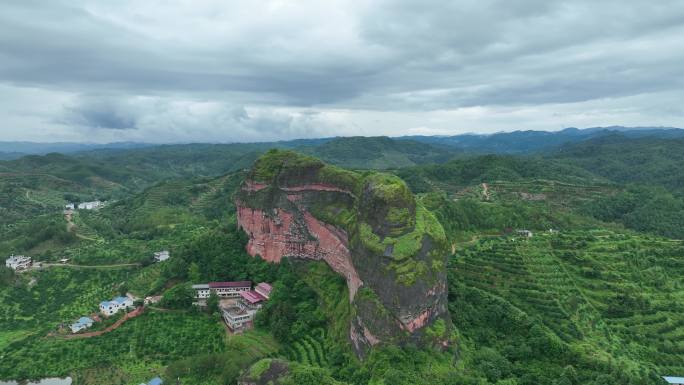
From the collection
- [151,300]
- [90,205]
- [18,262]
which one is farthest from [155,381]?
[90,205]

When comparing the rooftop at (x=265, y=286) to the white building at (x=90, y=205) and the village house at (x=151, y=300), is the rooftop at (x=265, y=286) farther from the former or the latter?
the white building at (x=90, y=205)

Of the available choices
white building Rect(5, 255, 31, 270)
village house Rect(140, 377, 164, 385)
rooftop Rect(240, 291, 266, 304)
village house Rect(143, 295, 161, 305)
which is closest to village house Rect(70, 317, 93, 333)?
village house Rect(143, 295, 161, 305)

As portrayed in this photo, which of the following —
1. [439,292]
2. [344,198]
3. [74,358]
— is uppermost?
[344,198]

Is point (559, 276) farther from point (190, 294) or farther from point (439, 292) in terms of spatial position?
point (190, 294)

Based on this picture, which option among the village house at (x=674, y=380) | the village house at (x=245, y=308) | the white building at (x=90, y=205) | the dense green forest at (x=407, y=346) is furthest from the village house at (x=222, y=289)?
the white building at (x=90, y=205)

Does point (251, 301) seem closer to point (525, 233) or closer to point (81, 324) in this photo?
point (81, 324)

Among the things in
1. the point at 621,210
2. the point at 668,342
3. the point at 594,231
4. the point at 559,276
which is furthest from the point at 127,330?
the point at 621,210
